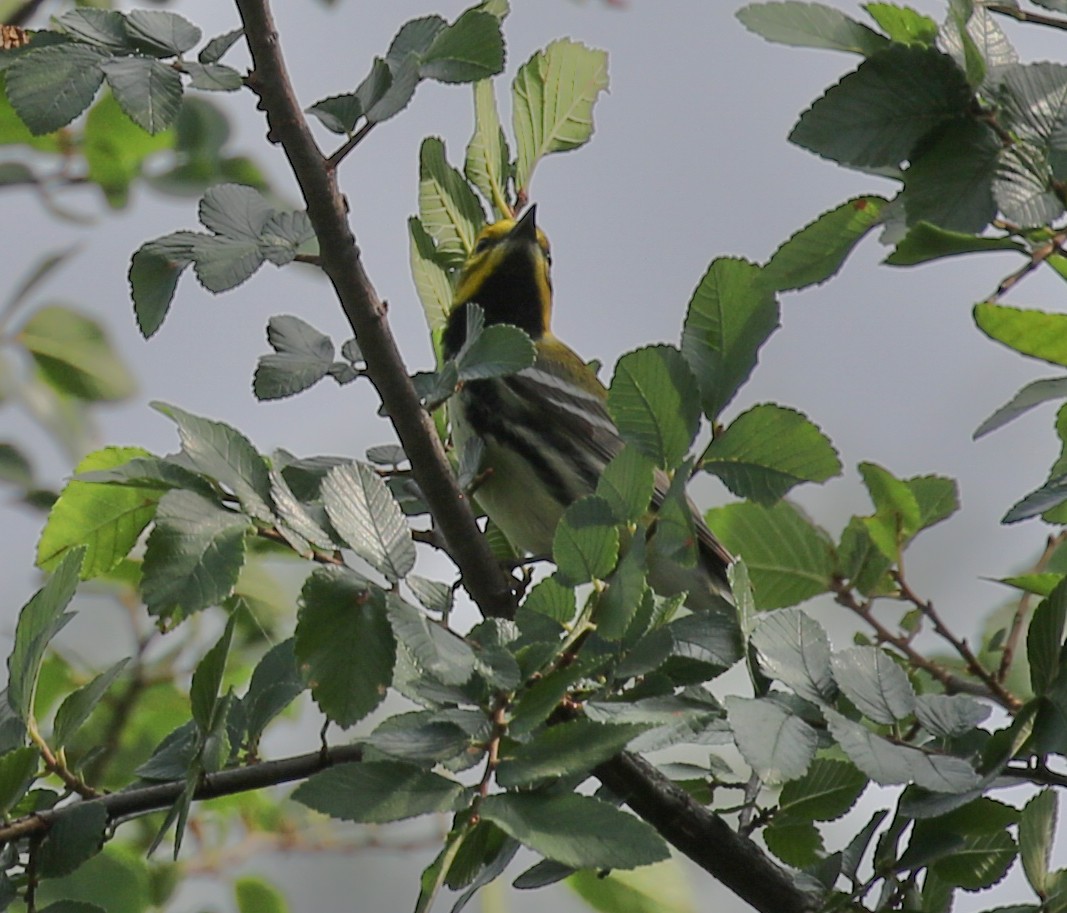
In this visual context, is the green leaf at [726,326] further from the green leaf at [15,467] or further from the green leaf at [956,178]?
the green leaf at [15,467]

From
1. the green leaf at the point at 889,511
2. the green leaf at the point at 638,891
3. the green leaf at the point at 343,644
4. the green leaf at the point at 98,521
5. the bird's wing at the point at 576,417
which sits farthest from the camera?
the bird's wing at the point at 576,417

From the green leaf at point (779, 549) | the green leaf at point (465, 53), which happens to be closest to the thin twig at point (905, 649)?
the green leaf at point (779, 549)

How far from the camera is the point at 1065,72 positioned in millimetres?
788

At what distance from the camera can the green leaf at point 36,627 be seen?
83 cm

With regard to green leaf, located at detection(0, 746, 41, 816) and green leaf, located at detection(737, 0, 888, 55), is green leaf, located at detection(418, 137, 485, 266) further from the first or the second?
green leaf, located at detection(0, 746, 41, 816)

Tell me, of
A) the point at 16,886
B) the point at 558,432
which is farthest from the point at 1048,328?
the point at 558,432

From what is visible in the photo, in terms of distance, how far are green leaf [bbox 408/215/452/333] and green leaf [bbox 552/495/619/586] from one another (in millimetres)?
542

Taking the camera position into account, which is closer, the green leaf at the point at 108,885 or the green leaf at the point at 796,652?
the green leaf at the point at 796,652

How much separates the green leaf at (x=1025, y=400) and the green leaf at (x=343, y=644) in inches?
13.4

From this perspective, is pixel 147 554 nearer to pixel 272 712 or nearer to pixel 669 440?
pixel 272 712

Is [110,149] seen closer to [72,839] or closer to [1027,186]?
[72,839]

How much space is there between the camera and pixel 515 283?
7.89 ft

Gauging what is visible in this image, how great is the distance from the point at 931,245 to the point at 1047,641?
0.22 m

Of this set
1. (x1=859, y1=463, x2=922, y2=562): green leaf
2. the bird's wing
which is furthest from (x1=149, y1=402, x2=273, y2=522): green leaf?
the bird's wing
